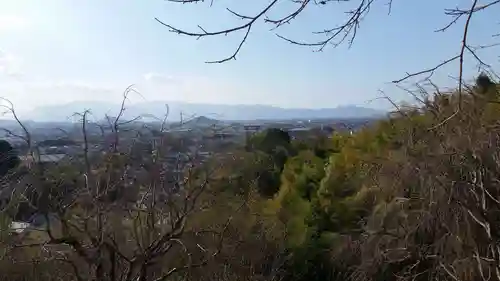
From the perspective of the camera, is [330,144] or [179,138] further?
[330,144]

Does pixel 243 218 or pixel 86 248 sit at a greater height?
pixel 86 248

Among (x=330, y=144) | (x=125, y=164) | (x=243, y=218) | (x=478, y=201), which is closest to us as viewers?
(x=125, y=164)

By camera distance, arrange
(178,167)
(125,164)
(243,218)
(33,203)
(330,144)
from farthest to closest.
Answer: (330,144) < (243,218) < (178,167) < (125,164) < (33,203)

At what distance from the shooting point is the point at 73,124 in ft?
13.8

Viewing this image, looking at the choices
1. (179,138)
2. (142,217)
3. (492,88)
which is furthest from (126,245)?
(492,88)

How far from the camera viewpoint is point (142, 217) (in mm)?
4305

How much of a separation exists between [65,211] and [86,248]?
292 millimetres

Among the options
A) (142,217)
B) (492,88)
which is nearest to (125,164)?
(142,217)

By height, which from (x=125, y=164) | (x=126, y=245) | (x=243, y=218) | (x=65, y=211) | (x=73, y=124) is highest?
(x=73, y=124)

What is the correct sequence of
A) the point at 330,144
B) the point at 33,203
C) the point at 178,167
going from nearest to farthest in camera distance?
the point at 33,203 < the point at 178,167 < the point at 330,144

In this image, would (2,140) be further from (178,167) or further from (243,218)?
(243,218)

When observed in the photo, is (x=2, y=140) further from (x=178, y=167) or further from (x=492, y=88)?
(x=492, y=88)

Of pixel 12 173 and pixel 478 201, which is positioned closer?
pixel 12 173

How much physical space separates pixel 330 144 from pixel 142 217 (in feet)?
43.6
